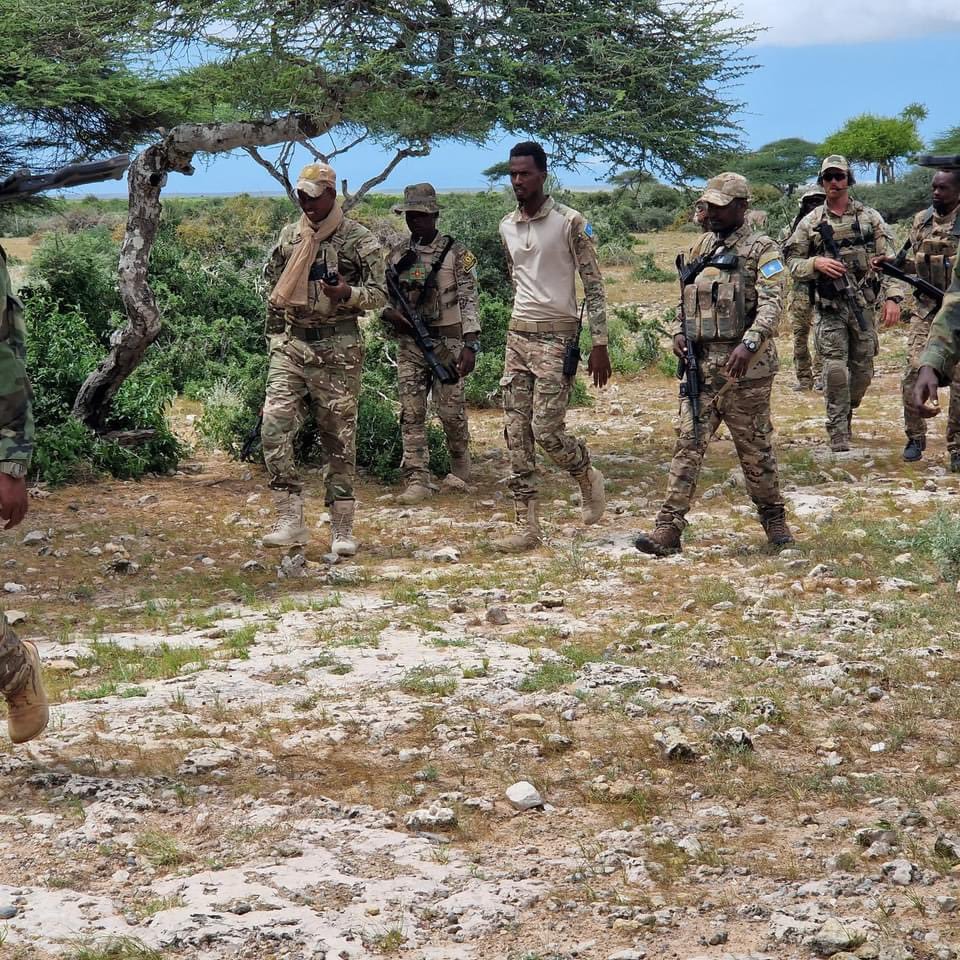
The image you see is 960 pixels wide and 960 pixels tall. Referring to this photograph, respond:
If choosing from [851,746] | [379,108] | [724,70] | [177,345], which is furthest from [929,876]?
[177,345]

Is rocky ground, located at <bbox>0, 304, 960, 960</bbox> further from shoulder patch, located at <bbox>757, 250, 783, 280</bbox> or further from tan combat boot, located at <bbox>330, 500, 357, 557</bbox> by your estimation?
shoulder patch, located at <bbox>757, 250, 783, 280</bbox>

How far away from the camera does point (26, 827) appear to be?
3.96 metres

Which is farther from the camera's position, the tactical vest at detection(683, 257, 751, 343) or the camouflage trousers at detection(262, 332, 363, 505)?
the camouflage trousers at detection(262, 332, 363, 505)

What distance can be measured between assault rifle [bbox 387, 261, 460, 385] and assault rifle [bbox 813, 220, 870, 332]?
279 cm

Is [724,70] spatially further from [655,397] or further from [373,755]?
[373,755]

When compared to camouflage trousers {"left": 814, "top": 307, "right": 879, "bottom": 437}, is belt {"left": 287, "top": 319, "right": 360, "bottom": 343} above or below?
above

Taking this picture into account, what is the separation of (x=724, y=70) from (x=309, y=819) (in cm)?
820

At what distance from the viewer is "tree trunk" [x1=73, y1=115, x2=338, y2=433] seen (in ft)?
31.5

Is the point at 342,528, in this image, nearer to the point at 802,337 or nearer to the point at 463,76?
the point at 463,76

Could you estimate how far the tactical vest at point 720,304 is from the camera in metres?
6.65

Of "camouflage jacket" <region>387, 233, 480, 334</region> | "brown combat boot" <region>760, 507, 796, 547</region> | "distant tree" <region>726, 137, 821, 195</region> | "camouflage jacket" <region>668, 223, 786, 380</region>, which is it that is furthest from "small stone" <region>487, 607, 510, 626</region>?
"distant tree" <region>726, 137, 821, 195</region>

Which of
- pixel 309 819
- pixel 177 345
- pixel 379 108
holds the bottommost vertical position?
pixel 309 819

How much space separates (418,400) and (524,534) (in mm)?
2033

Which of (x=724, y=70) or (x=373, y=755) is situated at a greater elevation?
(x=724, y=70)
